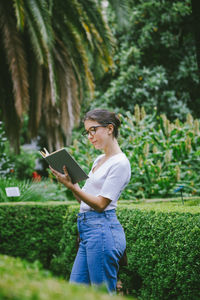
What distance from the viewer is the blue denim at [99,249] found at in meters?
2.51

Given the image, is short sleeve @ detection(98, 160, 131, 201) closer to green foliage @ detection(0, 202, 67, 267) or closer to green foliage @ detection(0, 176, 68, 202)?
green foliage @ detection(0, 202, 67, 267)

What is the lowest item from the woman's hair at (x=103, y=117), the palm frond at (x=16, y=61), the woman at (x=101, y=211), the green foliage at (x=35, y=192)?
the green foliage at (x=35, y=192)

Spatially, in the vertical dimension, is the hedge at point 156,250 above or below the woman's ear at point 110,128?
below

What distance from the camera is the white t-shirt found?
254 centimetres

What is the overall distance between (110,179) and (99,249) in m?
0.45

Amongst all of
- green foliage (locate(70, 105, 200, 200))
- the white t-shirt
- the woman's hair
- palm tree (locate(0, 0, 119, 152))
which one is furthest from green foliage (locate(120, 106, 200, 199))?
the white t-shirt

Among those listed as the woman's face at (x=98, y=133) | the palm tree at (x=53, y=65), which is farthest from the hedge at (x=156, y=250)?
the palm tree at (x=53, y=65)

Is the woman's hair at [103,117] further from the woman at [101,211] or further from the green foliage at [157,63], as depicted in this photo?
the green foliage at [157,63]

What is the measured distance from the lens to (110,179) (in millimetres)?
2547

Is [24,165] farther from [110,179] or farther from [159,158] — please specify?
[110,179]

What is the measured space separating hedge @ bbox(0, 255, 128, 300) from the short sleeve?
120 centimetres

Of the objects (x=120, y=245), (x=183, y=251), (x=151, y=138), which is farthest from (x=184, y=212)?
(x=151, y=138)

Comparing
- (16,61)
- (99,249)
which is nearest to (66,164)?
(99,249)

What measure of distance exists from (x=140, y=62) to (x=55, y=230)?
9.13 metres
